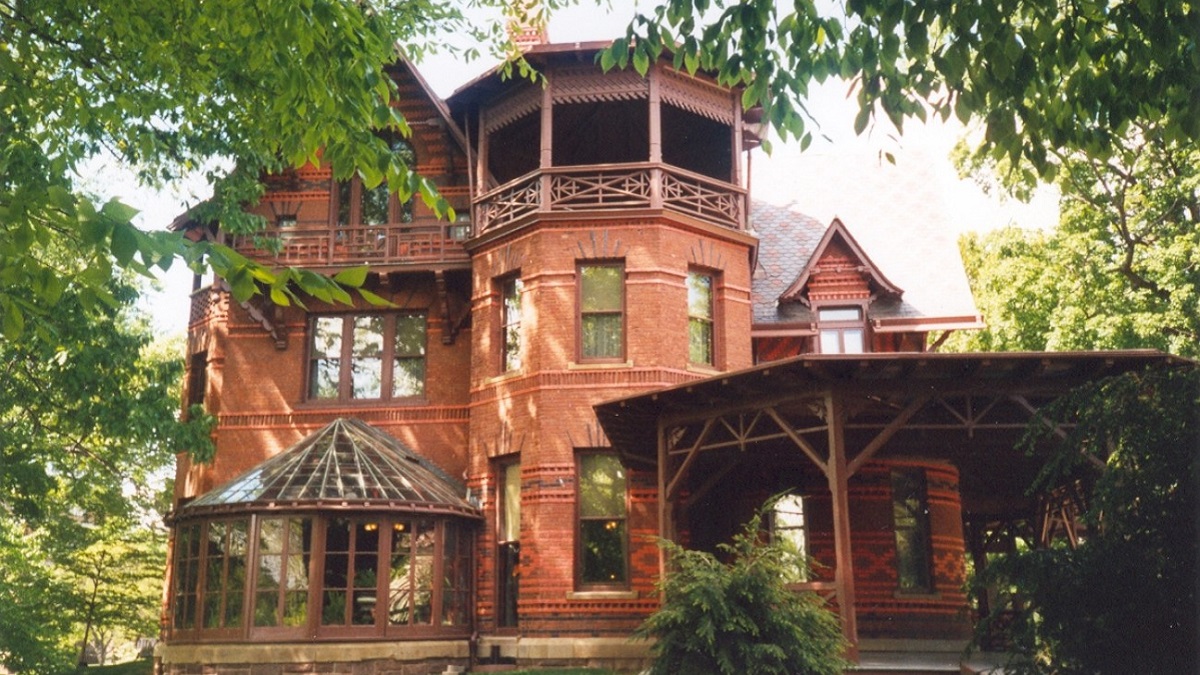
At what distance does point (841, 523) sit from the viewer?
41.5 feet

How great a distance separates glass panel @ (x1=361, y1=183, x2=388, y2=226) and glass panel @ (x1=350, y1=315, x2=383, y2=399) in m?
2.00

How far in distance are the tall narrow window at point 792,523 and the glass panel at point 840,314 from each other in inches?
189

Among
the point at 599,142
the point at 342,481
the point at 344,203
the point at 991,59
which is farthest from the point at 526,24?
the point at 991,59

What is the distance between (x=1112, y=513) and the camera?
7.88 meters

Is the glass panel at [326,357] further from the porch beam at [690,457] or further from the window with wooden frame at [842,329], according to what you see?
the window with wooden frame at [842,329]

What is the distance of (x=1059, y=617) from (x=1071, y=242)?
1870 cm

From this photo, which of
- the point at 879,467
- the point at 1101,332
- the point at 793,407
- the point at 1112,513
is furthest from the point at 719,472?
the point at 1101,332

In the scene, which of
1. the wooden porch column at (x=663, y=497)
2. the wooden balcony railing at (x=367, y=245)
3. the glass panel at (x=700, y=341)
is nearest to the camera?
the wooden porch column at (x=663, y=497)

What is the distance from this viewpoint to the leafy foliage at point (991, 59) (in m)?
6.87

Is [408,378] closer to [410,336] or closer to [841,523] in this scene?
[410,336]

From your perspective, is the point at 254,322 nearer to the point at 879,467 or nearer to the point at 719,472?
the point at 719,472

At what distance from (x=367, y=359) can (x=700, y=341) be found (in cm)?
658

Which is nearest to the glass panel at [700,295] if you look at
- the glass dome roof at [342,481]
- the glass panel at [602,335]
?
the glass panel at [602,335]

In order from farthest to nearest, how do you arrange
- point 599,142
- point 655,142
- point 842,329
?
point 599,142, point 842,329, point 655,142
